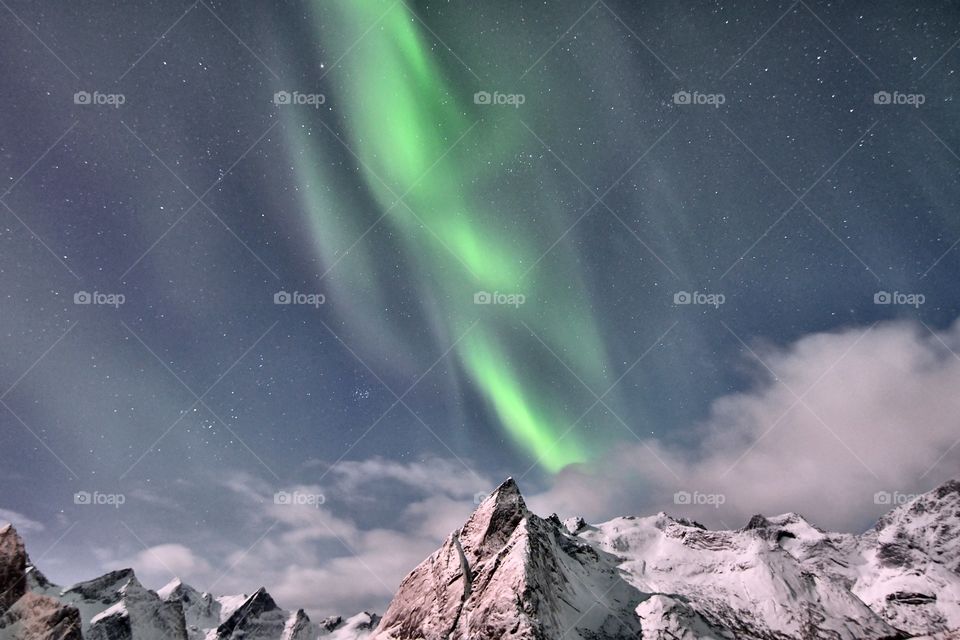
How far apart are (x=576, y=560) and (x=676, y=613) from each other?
18.6 meters

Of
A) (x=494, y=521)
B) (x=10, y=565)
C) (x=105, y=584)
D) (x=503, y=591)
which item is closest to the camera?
(x=503, y=591)

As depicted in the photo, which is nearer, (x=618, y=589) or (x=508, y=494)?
(x=508, y=494)

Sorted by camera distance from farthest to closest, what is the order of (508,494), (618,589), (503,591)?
1. (618,589)
2. (508,494)
3. (503,591)

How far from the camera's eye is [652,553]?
136m

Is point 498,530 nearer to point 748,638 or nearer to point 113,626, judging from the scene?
point 748,638

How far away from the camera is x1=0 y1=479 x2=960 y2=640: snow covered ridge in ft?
193

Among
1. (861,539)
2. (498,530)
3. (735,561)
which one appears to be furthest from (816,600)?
(861,539)

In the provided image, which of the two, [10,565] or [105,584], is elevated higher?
[10,565]

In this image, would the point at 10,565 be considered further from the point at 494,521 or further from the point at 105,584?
the point at 494,521

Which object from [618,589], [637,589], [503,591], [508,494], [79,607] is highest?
[508,494]

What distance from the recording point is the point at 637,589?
95.0 metres

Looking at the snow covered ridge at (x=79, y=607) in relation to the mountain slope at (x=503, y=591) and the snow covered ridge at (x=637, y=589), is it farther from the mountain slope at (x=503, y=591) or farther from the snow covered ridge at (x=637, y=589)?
the snow covered ridge at (x=637, y=589)

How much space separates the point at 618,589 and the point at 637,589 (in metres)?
6.82

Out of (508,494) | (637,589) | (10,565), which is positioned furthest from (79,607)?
(637,589)
